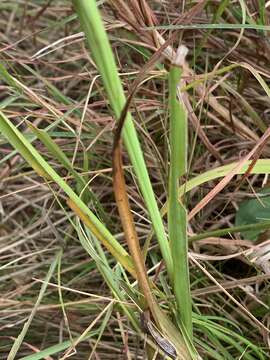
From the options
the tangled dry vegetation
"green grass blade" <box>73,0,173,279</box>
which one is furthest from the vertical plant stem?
the tangled dry vegetation

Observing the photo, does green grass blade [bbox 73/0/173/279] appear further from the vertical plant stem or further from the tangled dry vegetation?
the tangled dry vegetation

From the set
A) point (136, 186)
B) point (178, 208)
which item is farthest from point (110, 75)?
point (136, 186)

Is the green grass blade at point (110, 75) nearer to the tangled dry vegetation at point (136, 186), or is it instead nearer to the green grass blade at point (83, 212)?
the green grass blade at point (83, 212)

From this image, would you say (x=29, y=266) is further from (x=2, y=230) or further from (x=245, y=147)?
(x=245, y=147)

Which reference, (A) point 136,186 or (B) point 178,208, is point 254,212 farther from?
(B) point 178,208

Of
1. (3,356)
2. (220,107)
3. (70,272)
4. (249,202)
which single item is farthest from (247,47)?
(3,356)

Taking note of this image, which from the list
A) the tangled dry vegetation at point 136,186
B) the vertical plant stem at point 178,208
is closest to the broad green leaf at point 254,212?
the tangled dry vegetation at point 136,186
